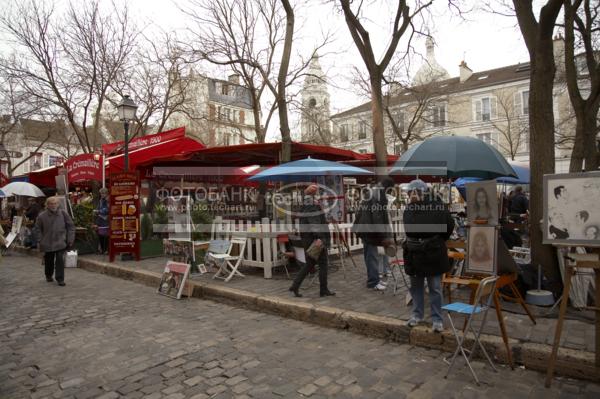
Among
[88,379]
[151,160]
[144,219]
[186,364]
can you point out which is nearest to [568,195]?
[186,364]

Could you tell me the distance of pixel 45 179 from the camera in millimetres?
16109

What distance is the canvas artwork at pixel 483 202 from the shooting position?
438 centimetres

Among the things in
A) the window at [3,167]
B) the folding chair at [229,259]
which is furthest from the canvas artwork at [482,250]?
the window at [3,167]

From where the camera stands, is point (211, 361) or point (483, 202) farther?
point (483, 202)

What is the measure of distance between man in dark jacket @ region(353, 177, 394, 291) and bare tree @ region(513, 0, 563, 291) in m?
1.94

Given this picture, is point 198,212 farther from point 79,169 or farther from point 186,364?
point 186,364

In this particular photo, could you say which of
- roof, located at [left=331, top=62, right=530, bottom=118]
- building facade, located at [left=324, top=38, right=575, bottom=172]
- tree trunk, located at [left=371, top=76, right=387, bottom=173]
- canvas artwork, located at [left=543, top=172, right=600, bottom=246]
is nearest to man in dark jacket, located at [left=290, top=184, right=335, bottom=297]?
canvas artwork, located at [left=543, top=172, right=600, bottom=246]

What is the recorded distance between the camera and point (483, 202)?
177 inches

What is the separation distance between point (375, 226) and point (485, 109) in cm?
3716

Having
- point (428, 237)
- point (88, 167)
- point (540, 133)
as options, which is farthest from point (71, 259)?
point (540, 133)

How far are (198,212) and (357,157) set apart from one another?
5106 millimetres

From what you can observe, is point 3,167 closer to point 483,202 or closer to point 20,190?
point 20,190

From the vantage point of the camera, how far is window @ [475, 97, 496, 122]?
124ft

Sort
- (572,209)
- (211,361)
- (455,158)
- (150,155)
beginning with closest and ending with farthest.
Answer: (572,209)
(211,361)
(455,158)
(150,155)
